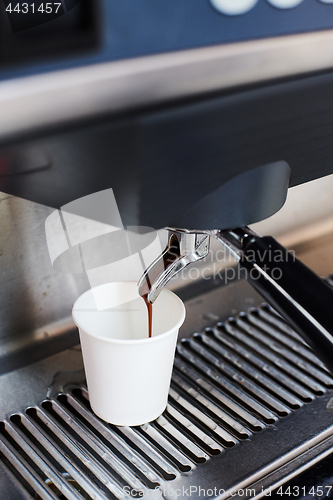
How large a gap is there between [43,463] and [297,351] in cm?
30

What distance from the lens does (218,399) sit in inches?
19.8

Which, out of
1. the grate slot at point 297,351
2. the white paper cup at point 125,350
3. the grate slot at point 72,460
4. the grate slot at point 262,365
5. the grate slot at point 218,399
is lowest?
the grate slot at point 297,351

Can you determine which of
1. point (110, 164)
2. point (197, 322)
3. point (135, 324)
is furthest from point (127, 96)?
point (197, 322)

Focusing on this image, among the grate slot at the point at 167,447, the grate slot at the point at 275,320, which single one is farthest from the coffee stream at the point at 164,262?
the grate slot at the point at 275,320

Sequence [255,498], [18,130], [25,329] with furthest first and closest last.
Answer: [25,329] → [255,498] → [18,130]

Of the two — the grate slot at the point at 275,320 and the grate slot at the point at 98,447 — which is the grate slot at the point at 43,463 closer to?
the grate slot at the point at 98,447

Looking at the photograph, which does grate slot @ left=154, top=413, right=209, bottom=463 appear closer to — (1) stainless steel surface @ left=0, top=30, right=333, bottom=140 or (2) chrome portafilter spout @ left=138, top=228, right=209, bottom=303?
(2) chrome portafilter spout @ left=138, top=228, right=209, bottom=303

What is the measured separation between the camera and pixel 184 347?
22.6 inches

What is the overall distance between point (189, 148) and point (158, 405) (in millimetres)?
290

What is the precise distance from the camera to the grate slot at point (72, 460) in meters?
0.40

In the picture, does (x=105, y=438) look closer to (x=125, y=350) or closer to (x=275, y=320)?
(x=125, y=350)

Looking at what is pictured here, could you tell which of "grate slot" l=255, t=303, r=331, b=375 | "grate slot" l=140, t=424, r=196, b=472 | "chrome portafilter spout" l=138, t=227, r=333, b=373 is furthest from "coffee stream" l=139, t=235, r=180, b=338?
"grate slot" l=255, t=303, r=331, b=375

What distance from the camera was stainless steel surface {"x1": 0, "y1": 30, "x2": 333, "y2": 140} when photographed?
21cm

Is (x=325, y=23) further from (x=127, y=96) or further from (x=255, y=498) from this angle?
(x=255, y=498)
